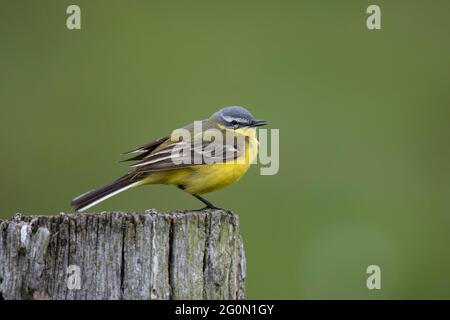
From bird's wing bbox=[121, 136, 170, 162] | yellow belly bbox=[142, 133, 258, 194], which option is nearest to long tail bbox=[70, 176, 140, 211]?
yellow belly bbox=[142, 133, 258, 194]

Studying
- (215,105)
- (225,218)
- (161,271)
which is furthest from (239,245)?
(215,105)

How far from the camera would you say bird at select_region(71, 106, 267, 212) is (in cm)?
697

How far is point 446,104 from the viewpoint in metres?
13.8

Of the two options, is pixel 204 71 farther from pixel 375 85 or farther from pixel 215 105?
pixel 375 85

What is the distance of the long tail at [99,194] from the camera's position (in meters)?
6.41

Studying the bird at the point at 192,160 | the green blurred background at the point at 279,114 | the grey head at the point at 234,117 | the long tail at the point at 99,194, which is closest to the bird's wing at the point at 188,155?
the bird at the point at 192,160

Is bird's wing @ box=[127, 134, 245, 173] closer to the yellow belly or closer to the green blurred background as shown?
the yellow belly

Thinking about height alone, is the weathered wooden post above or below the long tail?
below

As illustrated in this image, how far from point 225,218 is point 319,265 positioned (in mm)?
5276

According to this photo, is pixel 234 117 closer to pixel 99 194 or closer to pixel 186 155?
pixel 186 155

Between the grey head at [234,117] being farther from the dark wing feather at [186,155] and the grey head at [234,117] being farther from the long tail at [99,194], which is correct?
the long tail at [99,194]

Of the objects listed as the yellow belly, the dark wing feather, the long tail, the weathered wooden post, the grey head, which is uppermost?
the grey head

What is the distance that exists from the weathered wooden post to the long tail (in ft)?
4.13

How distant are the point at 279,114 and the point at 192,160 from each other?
5.74 m
